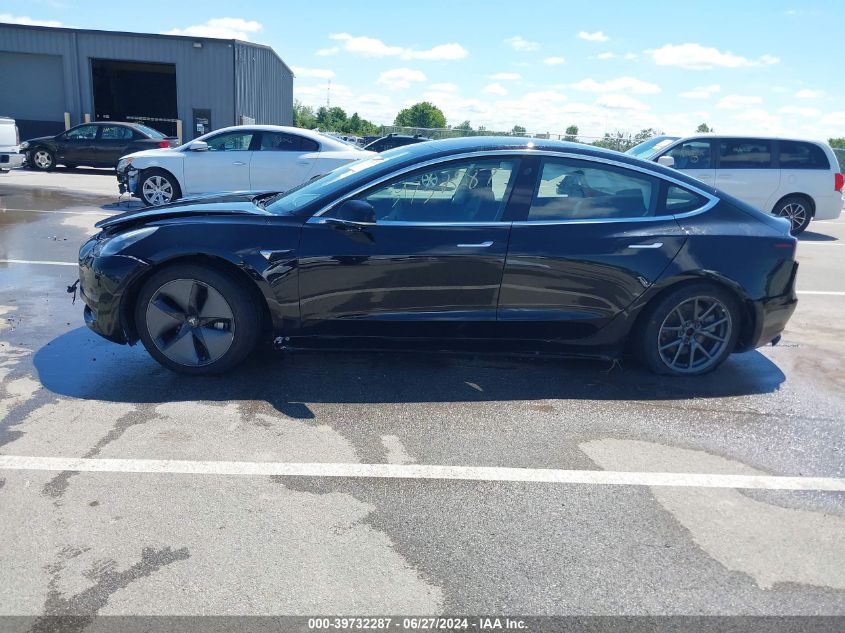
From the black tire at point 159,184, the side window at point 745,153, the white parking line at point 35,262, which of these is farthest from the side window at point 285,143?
the side window at point 745,153

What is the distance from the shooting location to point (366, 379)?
4.64 m

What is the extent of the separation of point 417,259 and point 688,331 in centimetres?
203

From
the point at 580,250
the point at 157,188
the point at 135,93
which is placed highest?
the point at 135,93

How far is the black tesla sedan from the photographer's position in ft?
14.3

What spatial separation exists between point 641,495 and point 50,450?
9.85 ft

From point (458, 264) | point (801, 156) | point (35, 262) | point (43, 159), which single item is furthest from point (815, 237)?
point (43, 159)

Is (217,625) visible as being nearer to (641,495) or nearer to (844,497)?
(641,495)

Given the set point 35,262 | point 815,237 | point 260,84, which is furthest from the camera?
point 260,84

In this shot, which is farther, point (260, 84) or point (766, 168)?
point (260, 84)

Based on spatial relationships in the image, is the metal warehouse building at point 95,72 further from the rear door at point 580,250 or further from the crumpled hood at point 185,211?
the rear door at point 580,250

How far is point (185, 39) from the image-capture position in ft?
87.1

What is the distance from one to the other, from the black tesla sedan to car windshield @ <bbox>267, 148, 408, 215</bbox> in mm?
22

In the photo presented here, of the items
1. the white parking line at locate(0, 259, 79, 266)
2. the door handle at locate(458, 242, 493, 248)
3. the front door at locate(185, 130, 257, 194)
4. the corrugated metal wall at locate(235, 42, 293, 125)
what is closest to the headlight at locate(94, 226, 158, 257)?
the door handle at locate(458, 242, 493, 248)

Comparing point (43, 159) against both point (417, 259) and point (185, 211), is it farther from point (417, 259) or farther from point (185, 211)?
point (417, 259)
